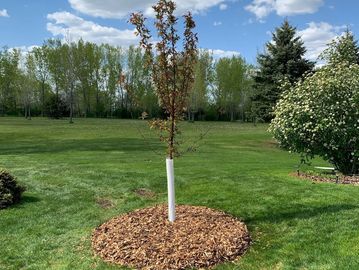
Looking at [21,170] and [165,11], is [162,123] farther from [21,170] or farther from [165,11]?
[21,170]

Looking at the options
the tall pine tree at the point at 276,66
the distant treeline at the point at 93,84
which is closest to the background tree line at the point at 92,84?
the distant treeline at the point at 93,84

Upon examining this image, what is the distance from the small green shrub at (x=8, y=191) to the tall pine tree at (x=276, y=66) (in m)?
25.7

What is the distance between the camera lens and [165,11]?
269 inches

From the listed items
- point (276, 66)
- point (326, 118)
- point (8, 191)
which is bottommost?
point (8, 191)

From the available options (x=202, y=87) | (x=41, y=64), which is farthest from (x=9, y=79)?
(x=202, y=87)

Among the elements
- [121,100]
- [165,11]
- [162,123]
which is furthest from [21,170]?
[121,100]

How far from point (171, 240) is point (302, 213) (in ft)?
9.76

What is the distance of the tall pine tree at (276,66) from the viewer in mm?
33469

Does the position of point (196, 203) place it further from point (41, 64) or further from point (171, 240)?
point (41, 64)

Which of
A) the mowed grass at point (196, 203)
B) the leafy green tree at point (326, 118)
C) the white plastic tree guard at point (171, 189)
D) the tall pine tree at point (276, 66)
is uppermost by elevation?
the tall pine tree at point (276, 66)

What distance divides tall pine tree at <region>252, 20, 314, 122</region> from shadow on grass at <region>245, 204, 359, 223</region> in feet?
82.2

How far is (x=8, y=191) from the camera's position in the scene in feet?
31.3

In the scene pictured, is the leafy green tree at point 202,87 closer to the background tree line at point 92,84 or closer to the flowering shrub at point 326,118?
the background tree line at point 92,84

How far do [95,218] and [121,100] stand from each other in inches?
3219
